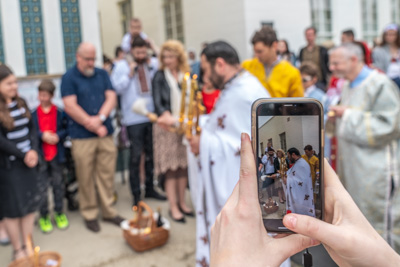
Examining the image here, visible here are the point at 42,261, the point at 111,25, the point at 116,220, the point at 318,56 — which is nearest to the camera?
the point at 42,261

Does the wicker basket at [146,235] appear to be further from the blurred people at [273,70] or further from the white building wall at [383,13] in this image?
the white building wall at [383,13]

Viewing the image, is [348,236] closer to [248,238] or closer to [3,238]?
[248,238]

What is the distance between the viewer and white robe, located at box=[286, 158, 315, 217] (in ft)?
2.39

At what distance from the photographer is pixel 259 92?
2.35m

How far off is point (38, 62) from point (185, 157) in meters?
2.78

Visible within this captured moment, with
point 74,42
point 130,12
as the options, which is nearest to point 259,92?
point 74,42

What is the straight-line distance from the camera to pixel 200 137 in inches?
96.6

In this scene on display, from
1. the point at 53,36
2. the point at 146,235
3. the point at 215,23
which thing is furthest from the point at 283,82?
the point at 215,23

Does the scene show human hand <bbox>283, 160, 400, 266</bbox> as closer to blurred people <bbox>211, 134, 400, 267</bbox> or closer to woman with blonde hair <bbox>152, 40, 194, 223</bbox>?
blurred people <bbox>211, 134, 400, 267</bbox>

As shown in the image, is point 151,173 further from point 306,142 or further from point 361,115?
point 306,142

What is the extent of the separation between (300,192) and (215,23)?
10.3 m

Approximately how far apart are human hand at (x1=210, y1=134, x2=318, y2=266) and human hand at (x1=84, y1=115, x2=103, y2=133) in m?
3.19

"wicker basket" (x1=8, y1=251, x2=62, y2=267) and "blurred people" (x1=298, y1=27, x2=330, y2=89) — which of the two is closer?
"wicker basket" (x1=8, y1=251, x2=62, y2=267)

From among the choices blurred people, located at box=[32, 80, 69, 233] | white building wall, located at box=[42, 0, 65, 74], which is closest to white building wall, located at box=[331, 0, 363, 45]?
white building wall, located at box=[42, 0, 65, 74]
